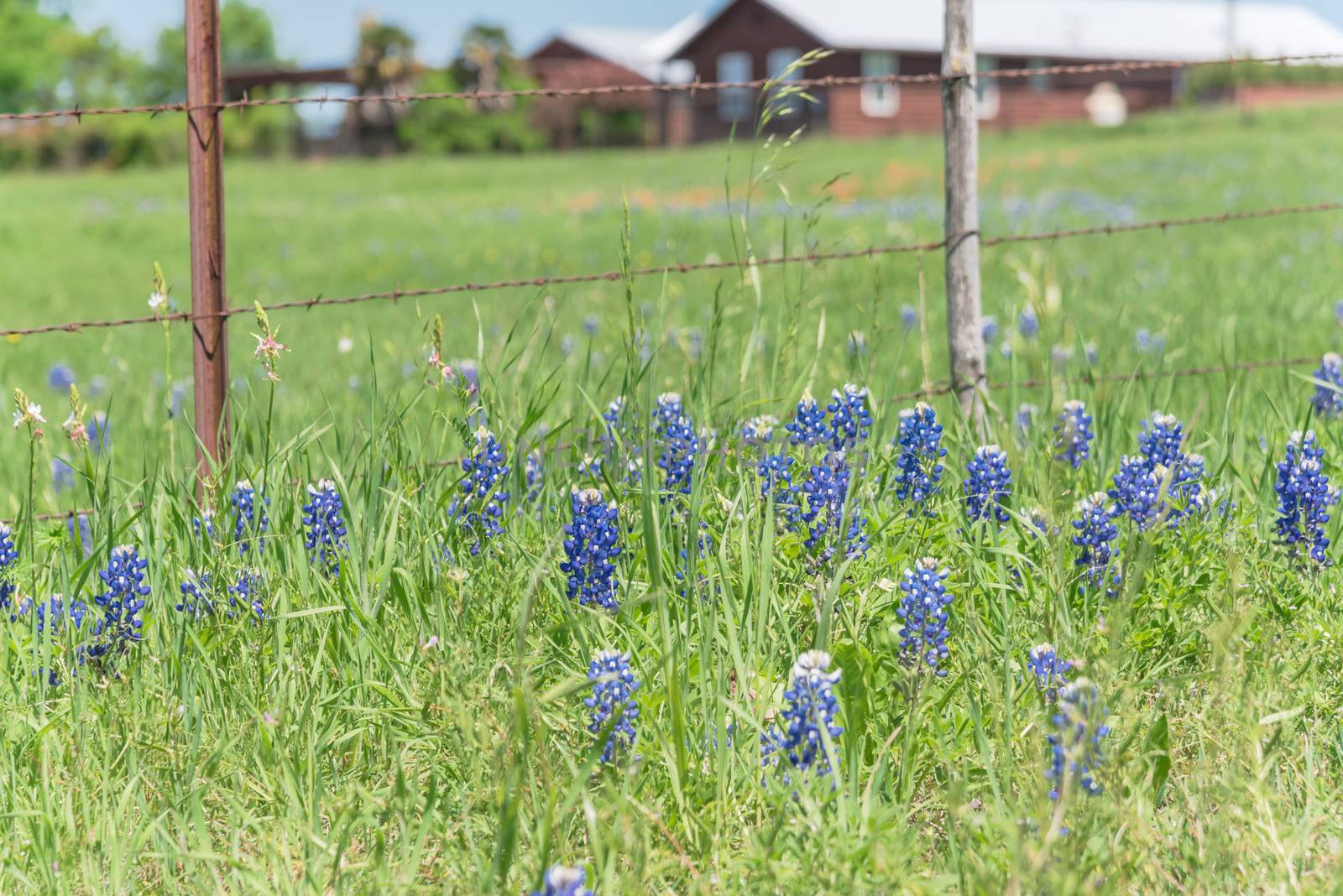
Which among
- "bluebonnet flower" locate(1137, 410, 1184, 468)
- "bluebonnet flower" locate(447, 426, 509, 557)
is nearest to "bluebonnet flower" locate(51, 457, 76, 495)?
"bluebonnet flower" locate(447, 426, 509, 557)

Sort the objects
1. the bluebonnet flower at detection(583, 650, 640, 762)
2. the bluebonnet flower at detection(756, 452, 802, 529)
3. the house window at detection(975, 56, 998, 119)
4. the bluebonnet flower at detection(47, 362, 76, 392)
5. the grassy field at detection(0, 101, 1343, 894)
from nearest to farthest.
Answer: the grassy field at detection(0, 101, 1343, 894) < the bluebonnet flower at detection(583, 650, 640, 762) < the bluebonnet flower at detection(756, 452, 802, 529) < the bluebonnet flower at detection(47, 362, 76, 392) < the house window at detection(975, 56, 998, 119)

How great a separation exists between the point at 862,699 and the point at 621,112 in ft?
157

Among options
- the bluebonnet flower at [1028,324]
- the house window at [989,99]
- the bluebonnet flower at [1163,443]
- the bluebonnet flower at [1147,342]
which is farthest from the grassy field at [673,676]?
the house window at [989,99]

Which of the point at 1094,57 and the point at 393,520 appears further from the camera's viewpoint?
the point at 1094,57

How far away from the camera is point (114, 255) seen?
1634cm

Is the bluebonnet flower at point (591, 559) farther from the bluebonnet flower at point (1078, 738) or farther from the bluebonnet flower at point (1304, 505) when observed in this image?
the bluebonnet flower at point (1304, 505)

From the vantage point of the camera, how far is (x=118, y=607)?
2750 mm

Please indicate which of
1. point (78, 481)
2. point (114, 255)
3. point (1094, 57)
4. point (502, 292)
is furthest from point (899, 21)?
point (78, 481)

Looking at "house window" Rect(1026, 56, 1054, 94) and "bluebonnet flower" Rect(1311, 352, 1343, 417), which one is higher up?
"house window" Rect(1026, 56, 1054, 94)

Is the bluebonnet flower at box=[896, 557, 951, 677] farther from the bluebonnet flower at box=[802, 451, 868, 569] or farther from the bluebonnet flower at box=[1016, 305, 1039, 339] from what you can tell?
the bluebonnet flower at box=[1016, 305, 1039, 339]

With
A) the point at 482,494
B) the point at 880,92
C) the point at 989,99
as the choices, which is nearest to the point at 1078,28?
the point at 989,99

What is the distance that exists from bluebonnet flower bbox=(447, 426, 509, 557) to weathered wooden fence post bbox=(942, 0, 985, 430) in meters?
1.47

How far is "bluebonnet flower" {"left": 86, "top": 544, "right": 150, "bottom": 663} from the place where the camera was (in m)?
2.74

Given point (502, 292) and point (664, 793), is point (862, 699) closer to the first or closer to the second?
point (664, 793)
